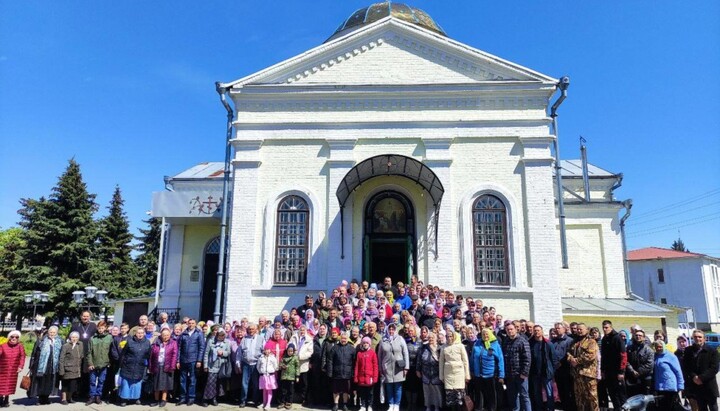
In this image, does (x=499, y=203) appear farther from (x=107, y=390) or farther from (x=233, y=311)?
(x=107, y=390)

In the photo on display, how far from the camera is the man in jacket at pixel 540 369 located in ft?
24.4

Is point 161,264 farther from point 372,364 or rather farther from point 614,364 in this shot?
point 614,364

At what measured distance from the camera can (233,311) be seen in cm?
1273

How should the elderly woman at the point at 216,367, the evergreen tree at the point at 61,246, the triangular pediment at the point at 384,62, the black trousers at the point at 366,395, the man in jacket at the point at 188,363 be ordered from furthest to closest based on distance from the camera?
the evergreen tree at the point at 61,246
the triangular pediment at the point at 384,62
the man in jacket at the point at 188,363
the elderly woman at the point at 216,367
the black trousers at the point at 366,395

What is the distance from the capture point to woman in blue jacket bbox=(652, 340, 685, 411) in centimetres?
697

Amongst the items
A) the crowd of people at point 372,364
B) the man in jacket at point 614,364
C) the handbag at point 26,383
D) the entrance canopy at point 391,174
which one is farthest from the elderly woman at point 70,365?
the man in jacket at point 614,364

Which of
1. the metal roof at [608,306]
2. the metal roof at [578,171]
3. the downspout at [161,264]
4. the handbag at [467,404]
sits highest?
the metal roof at [578,171]

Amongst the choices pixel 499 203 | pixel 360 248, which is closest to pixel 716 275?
pixel 499 203

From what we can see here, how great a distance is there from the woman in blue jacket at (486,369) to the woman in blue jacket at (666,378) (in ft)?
7.38

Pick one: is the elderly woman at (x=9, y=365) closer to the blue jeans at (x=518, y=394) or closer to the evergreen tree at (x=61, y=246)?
the blue jeans at (x=518, y=394)

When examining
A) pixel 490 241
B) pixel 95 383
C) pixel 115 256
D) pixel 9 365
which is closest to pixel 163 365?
pixel 95 383

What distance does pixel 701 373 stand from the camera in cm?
707

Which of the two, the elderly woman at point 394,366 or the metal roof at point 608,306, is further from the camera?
the metal roof at point 608,306

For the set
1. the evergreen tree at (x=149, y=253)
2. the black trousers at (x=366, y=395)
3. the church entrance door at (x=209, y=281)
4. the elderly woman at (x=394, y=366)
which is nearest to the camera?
the elderly woman at (x=394, y=366)
